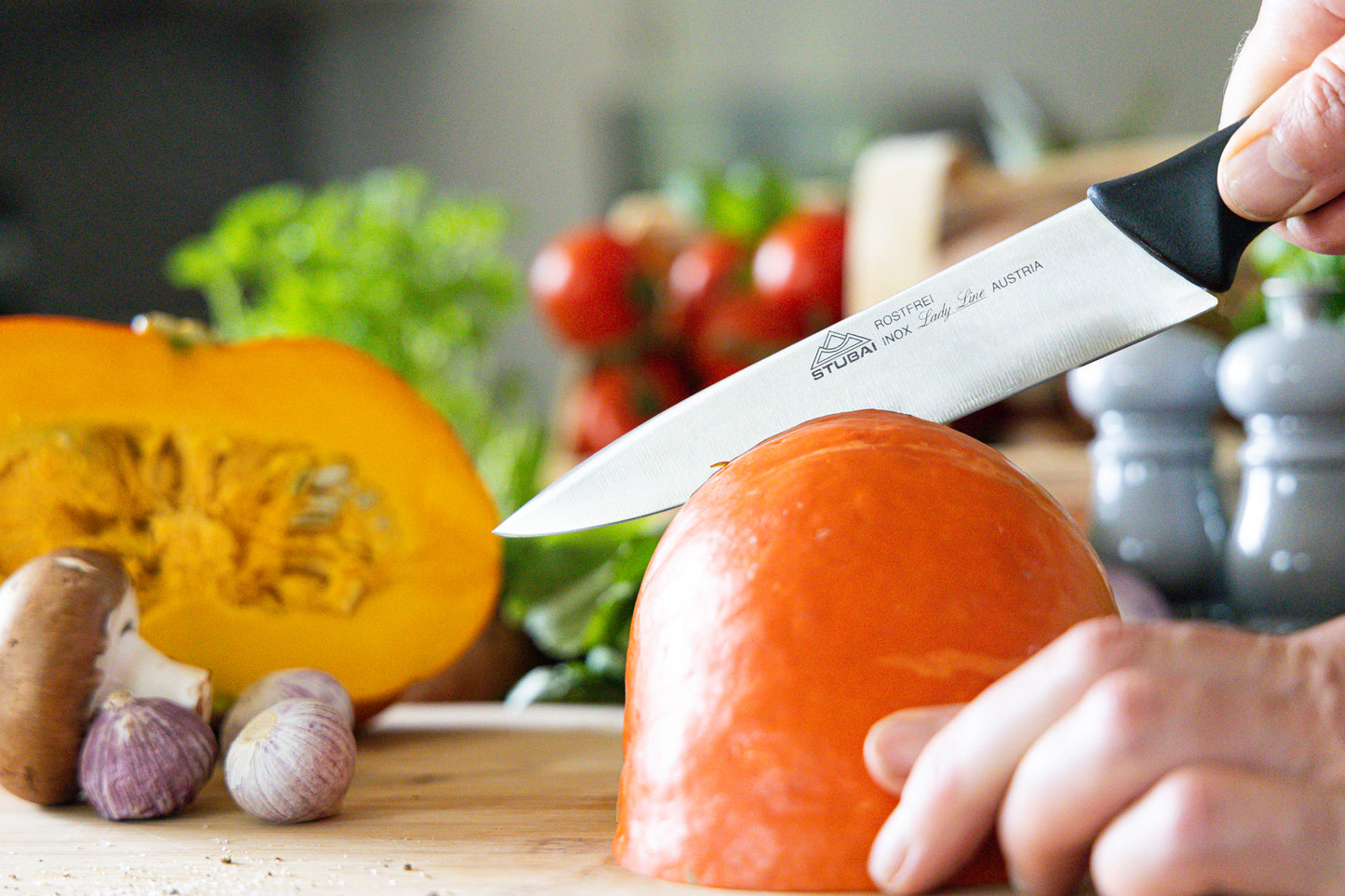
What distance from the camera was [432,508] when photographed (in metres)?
0.95

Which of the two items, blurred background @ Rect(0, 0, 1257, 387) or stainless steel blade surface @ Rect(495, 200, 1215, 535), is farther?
blurred background @ Rect(0, 0, 1257, 387)

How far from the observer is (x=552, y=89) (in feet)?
15.3

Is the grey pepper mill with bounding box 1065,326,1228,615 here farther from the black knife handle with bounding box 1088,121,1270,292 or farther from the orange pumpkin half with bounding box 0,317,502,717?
the orange pumpkin half with bounding box 0,317,502,717

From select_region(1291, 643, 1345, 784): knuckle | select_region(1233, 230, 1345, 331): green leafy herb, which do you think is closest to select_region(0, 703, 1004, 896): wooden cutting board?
select_region(1291, 643, 1345, 784): knuckle

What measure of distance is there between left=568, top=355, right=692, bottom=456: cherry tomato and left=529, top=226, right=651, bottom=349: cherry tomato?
66mm

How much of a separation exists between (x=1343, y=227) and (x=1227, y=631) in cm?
44

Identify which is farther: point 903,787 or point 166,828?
point 166,828

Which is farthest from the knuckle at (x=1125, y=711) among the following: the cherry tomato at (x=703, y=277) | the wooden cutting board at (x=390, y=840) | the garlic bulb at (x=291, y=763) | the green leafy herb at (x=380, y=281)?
the cherry tomato at (x=703, y=277)

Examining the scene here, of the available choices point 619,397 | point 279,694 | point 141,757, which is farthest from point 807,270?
point 141,757

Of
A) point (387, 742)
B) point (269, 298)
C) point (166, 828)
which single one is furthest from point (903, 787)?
point (269, 298)

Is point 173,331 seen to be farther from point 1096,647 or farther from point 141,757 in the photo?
point 1096,647

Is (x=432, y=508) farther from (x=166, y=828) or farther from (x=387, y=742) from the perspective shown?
(x=166, y=828)

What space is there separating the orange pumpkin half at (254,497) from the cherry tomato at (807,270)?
0.97 m

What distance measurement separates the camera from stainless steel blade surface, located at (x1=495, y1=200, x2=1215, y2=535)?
2.42ft
